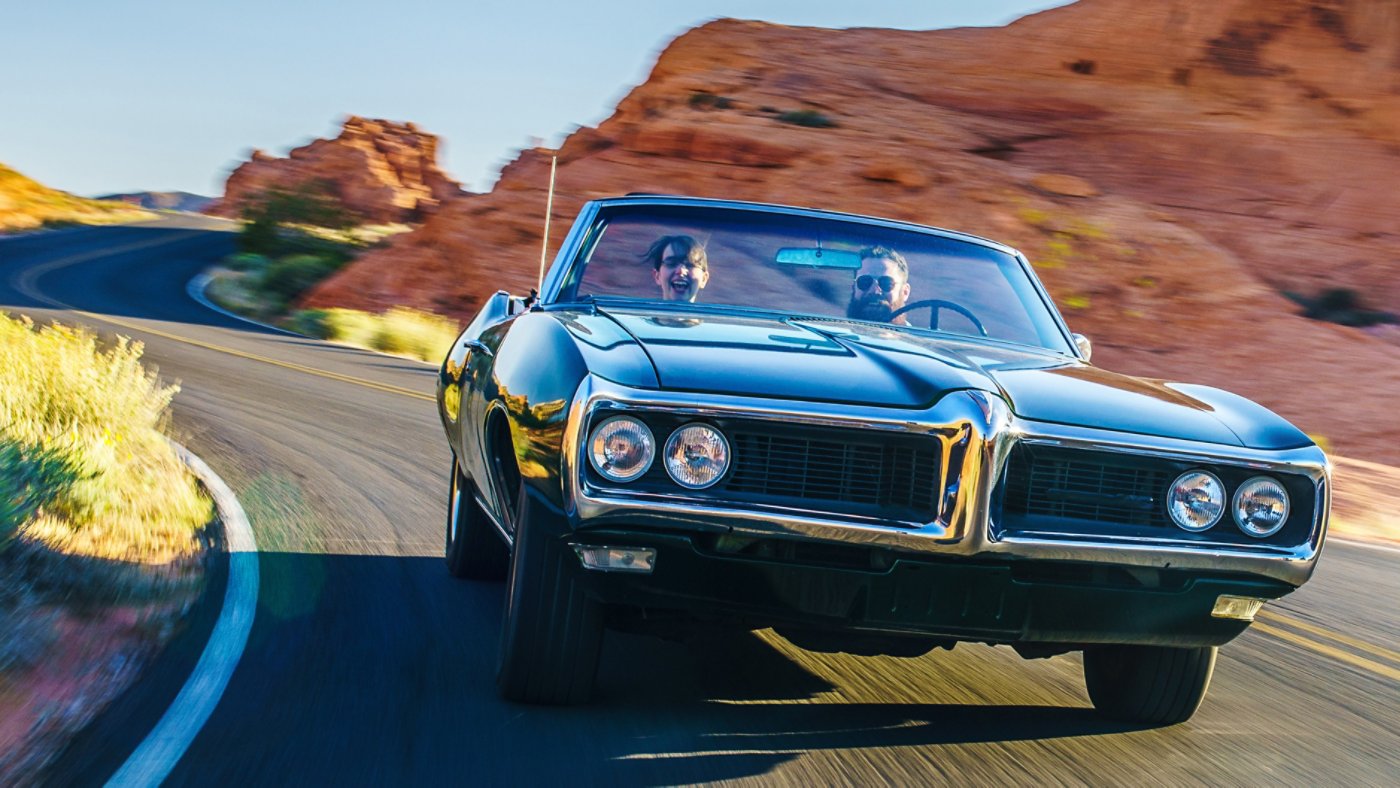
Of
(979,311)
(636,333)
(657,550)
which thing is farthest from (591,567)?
(979,311)

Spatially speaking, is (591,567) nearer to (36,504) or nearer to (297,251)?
(36,504)

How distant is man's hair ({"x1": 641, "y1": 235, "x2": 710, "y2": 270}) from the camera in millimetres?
5059

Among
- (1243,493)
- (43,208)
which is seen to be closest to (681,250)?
(1243,493)

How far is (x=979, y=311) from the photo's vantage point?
511 centimetres

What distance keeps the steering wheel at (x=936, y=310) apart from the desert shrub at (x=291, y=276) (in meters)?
35.6

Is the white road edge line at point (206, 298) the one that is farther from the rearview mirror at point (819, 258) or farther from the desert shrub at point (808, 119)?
the rearview mirror at point (819, 258)

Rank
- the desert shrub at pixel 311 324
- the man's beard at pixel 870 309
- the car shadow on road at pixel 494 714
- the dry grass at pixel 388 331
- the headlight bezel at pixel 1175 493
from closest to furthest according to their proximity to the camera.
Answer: the car shadow on road at pixel 494 714 → the headlight bezel at pixel 1175 493 → the man's beard at pixel 870 309 → the dry grass at pixel 388 331 → the desert shrub at pixel 311 324

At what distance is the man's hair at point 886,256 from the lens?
507 cm

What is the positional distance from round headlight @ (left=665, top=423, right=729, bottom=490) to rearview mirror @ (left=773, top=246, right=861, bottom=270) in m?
1.72

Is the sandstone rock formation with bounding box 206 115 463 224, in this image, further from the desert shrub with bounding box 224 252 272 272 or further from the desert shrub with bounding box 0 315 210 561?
the desert shrub with bounding box 0 315 210 561

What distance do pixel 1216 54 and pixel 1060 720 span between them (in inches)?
1577

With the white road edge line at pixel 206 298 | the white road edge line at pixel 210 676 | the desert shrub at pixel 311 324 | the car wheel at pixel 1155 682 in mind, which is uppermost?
the car wheel at pixel 1155 682

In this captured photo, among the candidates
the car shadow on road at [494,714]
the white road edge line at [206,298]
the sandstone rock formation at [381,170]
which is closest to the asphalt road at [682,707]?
the car shadow on road at [494,714]

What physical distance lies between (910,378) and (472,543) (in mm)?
2833
